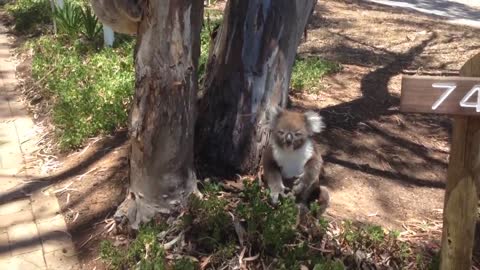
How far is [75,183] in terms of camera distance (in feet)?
16.1

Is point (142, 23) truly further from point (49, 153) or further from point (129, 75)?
point (129, 75)

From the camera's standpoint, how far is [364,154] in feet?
17.1

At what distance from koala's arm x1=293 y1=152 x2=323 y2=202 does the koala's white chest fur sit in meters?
0.03

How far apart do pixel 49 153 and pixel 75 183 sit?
78 cm

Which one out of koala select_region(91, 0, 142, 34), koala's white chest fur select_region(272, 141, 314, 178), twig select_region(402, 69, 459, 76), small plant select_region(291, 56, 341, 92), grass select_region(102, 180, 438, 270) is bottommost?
grass select_region(102, 180, 438, 270)

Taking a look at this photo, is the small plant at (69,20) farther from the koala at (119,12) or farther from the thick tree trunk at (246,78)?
the koala at (119,12)

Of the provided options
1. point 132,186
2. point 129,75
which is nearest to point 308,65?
point 129,75

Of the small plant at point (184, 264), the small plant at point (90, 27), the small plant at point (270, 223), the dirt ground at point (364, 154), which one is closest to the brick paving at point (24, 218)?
the dirt ground at point (364, 154)

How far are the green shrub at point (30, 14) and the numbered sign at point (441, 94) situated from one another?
7518 millimetres

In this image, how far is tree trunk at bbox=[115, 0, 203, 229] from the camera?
3.55 m

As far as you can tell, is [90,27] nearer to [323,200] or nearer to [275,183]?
[275,183]

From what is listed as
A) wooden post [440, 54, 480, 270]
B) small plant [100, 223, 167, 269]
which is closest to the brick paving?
small plant [100, 223, 167, 269]

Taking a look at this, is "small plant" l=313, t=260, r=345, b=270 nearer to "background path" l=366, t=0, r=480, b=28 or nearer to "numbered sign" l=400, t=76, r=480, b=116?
"numbered sign" l=400, t=76, r=480, b=116

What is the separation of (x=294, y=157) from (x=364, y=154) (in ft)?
4.28
